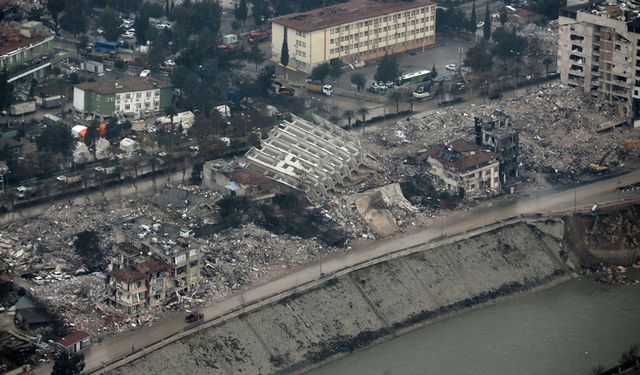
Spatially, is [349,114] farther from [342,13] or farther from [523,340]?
[523,340]

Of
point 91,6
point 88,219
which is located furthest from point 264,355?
→ point 91,6

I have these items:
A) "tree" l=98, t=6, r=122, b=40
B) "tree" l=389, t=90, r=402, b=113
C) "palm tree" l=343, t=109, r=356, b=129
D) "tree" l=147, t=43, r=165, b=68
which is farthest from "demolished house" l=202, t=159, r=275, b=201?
"tree" l=98, t=6, r=122, b=40

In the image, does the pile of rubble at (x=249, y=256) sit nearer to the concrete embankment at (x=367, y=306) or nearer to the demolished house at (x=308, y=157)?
the concrete embankment at (x=367, y=306)

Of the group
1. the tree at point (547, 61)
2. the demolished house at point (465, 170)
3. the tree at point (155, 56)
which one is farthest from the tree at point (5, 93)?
the tree at point (547, 61)

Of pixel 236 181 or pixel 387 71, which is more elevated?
pixel 387 71

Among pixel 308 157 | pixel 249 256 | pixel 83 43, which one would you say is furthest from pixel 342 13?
pixel 249 256

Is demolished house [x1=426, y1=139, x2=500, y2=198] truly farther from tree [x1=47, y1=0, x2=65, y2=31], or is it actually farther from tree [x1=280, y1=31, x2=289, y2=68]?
tree [x1=47, y1=0, x2=65, y2=31]

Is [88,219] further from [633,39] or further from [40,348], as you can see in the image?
[633,39]
